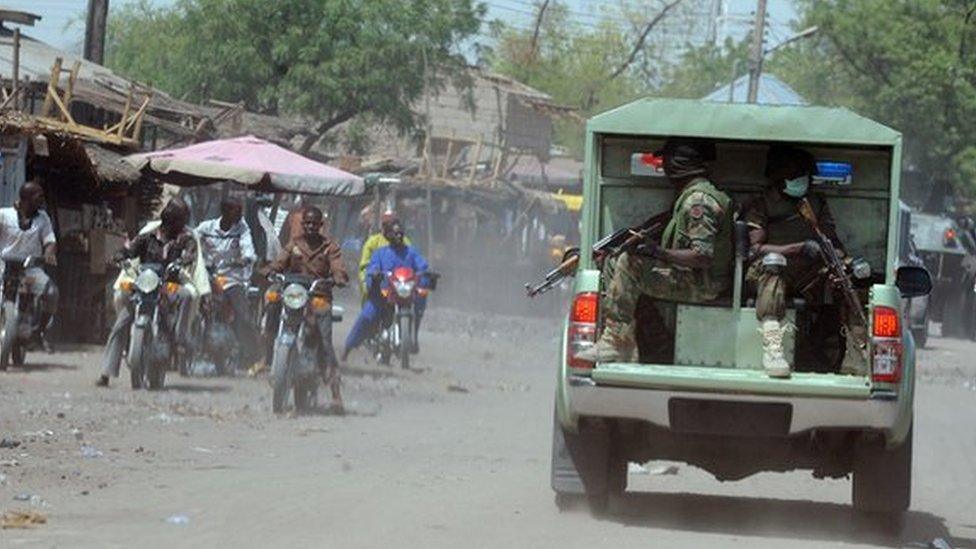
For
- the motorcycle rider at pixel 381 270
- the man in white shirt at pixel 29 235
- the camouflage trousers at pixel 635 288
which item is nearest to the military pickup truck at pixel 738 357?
the camouflage trousers at pixel 635 288

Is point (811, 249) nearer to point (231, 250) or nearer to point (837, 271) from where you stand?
point (837, 271)

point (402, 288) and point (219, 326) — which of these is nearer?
point (219, 326)

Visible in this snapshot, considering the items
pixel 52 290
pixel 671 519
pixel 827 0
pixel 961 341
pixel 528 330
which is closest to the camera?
pixel 671 519

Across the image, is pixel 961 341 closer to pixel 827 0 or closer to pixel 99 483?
pixel 827 0

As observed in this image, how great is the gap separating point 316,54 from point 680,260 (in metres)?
30.4

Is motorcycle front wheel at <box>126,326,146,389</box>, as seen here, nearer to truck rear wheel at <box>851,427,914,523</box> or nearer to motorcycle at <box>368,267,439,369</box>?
motorcycle at <box>368,267,439,369</box>

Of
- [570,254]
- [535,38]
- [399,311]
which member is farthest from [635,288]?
[535,38]

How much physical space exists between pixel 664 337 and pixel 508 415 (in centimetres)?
720

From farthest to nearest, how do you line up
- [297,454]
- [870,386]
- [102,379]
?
[102,379] → [297,454] → [870,386]

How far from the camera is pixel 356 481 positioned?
12164 mm

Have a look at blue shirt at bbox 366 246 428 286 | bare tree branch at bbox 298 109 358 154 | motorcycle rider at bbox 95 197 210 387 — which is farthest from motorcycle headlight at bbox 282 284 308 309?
bare tree branch at bbox 298 109 358 154

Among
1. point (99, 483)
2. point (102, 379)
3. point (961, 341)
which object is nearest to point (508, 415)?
point (102, 379)

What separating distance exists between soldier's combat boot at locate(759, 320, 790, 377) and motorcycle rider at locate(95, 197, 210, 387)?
27.9 feet

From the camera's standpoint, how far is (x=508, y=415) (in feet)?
60.7
